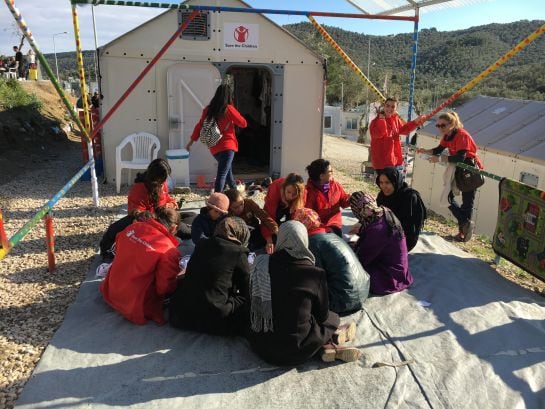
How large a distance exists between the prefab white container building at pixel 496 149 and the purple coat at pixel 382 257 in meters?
7.14

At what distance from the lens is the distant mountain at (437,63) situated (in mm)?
57781

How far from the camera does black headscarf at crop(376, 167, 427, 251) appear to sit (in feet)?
17.3

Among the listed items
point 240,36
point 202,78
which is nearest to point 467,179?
point 240,36

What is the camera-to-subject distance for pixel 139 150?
8.77 metres

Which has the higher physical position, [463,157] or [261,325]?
[463,157]

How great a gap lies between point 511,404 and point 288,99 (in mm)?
7166

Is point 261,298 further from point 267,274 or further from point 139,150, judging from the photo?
point 139,150

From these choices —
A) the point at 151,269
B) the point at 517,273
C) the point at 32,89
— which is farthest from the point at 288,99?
the point at 32,89

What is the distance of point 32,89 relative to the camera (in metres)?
21.4

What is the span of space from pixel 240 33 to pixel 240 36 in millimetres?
53

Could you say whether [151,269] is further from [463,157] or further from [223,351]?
[463,157]

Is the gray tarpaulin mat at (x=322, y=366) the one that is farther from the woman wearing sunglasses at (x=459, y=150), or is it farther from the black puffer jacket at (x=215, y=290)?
the woman wearing sunglasses at (x=459, y=150)

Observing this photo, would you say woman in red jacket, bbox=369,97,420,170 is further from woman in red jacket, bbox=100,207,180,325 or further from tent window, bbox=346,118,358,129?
tent window, bbox=346,118,358,129

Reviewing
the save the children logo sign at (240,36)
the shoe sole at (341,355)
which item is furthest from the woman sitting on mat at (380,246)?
the save the children logo sign at (240,36)
